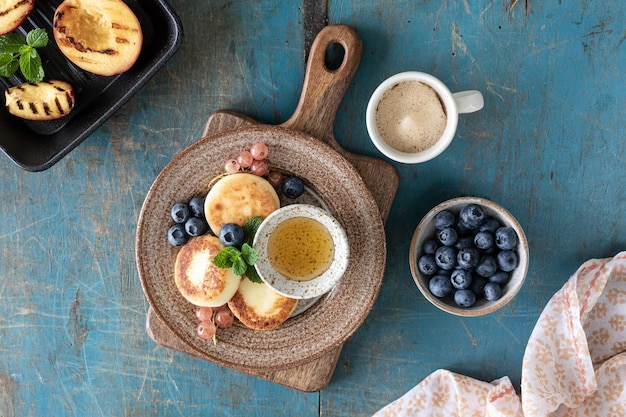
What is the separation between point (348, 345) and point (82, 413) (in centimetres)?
77

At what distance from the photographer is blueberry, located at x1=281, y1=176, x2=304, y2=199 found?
4.79 ft

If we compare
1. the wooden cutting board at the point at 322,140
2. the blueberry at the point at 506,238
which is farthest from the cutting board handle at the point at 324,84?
the blueberry at the point at 506,238

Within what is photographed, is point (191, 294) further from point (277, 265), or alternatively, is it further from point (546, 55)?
point (546, 55)

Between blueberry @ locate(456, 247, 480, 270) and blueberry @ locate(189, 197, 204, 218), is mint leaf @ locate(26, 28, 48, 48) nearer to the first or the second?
blueberry @ locate(189, 197, 204, 218)

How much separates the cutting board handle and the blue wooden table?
0.06 m

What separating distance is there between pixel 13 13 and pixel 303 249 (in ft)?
2.88

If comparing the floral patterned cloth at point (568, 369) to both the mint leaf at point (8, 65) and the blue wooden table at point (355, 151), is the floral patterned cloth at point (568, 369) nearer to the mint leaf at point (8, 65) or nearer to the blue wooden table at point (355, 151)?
the blue wooden table at point (355, 151)

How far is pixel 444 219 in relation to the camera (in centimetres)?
145

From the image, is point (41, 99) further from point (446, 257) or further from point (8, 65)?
point (446, 257)

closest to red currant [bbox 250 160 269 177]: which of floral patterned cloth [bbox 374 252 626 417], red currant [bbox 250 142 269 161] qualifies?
red currant [bbox 250 142 269 161]

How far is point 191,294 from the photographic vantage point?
144cm

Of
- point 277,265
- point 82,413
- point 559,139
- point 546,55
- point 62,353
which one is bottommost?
point 82,413

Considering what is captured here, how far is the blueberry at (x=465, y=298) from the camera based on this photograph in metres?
1.44

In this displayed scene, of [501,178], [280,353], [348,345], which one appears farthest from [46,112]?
[501,178]
